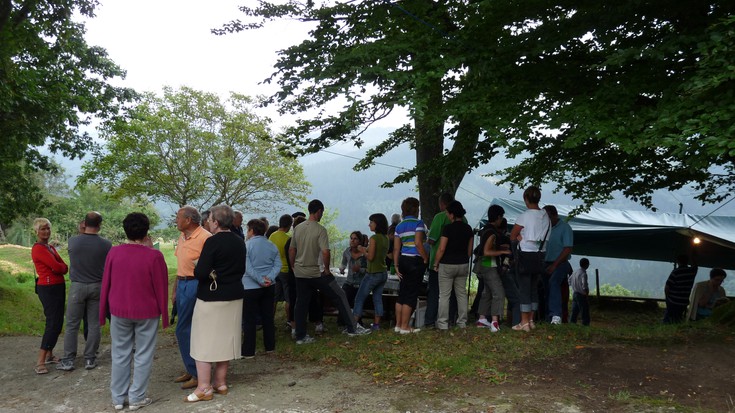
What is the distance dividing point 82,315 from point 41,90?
969 centimetres

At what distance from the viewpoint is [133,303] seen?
16.4ft

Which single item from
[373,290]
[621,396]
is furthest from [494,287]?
[621,396]

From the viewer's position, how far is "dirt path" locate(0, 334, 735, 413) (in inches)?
194

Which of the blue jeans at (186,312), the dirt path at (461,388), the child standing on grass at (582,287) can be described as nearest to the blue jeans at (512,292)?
the dirt path at (461,388)

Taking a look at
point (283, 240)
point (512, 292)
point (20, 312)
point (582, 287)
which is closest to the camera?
point (512, 292)

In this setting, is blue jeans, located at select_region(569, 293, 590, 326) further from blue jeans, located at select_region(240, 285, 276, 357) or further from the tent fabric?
blue jeans, located at select_region(240, 285, 276, 357)

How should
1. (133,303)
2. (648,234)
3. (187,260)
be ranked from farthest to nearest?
(648,234) < (187,260) < (133,303)

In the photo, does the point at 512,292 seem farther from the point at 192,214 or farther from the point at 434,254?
the point at 192,214

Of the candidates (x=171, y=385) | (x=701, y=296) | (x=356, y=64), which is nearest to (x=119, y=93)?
(x=356, y=64)

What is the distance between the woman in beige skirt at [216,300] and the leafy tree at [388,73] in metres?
2.47

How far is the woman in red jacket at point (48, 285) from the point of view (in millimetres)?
6383

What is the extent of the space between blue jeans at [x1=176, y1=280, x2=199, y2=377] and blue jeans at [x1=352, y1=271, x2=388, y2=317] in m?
→ 3.04

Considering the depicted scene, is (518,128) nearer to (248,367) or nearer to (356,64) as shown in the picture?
(356,64)

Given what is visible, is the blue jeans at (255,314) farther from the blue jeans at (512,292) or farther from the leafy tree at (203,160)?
the leafy tree at (203,160)
